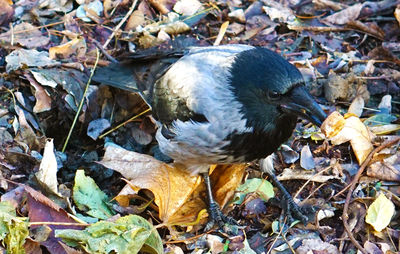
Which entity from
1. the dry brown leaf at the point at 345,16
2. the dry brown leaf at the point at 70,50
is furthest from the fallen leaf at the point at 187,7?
the dry brown leaf at the point at 345,16

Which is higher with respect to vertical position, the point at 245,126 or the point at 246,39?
the point at 245,126

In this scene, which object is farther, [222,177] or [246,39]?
[246,39]

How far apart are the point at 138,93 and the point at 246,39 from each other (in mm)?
1495

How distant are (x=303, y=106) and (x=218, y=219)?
1.18 meters

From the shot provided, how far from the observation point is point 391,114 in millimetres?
5137

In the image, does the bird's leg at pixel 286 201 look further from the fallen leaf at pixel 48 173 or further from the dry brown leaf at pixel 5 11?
the dry brown leaf at pixel 5 11

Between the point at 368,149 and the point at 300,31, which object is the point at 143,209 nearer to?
the point at 368,149

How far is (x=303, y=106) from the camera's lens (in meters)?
3.79

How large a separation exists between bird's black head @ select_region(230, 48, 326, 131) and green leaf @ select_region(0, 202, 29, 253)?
1.74m

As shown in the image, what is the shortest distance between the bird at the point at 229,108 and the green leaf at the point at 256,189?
0.09m

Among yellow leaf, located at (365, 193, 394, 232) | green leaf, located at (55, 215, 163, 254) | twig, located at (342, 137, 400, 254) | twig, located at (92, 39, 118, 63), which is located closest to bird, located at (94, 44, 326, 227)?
twig, located at (342, 137, 400, 254)

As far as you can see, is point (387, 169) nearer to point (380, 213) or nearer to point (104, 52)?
point (380, 213)

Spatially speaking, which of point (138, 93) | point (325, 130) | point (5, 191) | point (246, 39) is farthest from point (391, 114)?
point (5, 191)

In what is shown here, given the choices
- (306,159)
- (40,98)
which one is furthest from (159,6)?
(306,159)
